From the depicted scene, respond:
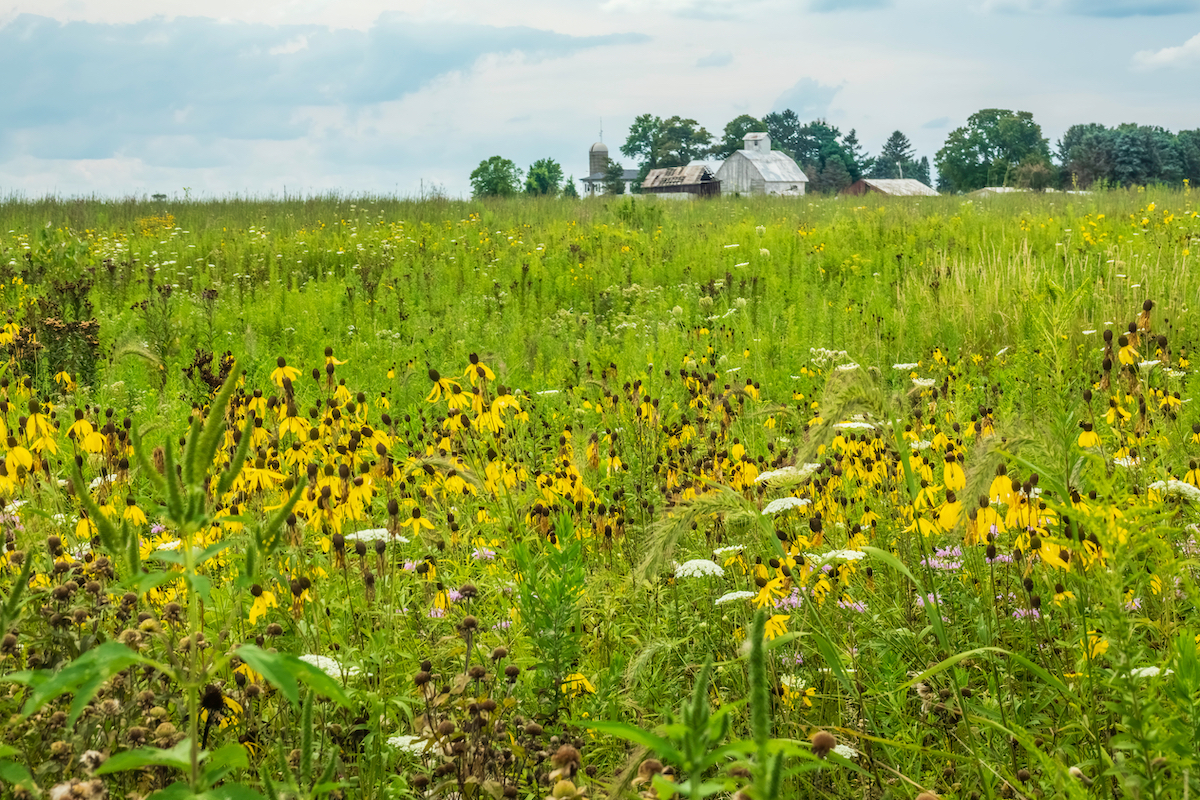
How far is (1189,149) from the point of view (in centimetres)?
6356

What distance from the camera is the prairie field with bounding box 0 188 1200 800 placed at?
1199 mm

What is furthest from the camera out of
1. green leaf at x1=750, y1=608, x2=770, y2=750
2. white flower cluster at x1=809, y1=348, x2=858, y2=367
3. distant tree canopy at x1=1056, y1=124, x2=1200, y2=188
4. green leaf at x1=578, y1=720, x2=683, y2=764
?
distant tree canopy at x1=1056, y1=124, x2=1200, y2=188

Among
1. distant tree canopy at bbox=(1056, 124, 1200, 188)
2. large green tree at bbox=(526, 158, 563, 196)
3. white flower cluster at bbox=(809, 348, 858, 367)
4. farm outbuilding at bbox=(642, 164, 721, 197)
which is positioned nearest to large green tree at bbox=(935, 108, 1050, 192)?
distant tree canopy at bbox=(1056, 124, 1200, 188)

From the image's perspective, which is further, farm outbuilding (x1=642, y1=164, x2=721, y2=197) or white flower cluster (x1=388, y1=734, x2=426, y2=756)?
farm outbuilding (x1=642, y1=164, x2=721, y2=197)

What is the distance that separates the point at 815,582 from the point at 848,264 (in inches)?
292

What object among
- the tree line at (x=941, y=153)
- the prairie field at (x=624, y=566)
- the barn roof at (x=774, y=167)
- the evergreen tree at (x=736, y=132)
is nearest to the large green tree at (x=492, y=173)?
the tree line at (x=941, y=153)

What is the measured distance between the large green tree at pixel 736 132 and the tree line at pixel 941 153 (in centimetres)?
10

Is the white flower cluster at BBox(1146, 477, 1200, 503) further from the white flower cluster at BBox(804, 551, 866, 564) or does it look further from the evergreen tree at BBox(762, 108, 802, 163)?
the evergreen tree at BBox(762, 108, 802, 163)

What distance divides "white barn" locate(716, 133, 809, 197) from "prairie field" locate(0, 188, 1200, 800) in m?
56.0

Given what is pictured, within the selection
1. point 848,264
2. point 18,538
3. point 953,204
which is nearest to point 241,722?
point 18,538

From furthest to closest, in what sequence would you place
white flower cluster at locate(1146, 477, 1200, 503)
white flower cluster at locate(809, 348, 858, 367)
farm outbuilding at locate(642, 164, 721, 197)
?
farm outbuilding at locate(642, 164, 721, 197) < white flower cluster at locate(809, 348, 858, 367) < white flower cluster at locate(1146, 477, 1200, 503)

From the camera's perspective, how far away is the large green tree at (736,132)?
8756cm

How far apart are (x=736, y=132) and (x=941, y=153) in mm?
19259

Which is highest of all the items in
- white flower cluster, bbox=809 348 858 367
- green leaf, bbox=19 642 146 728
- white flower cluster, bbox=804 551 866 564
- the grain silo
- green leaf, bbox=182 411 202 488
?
the grain silo
